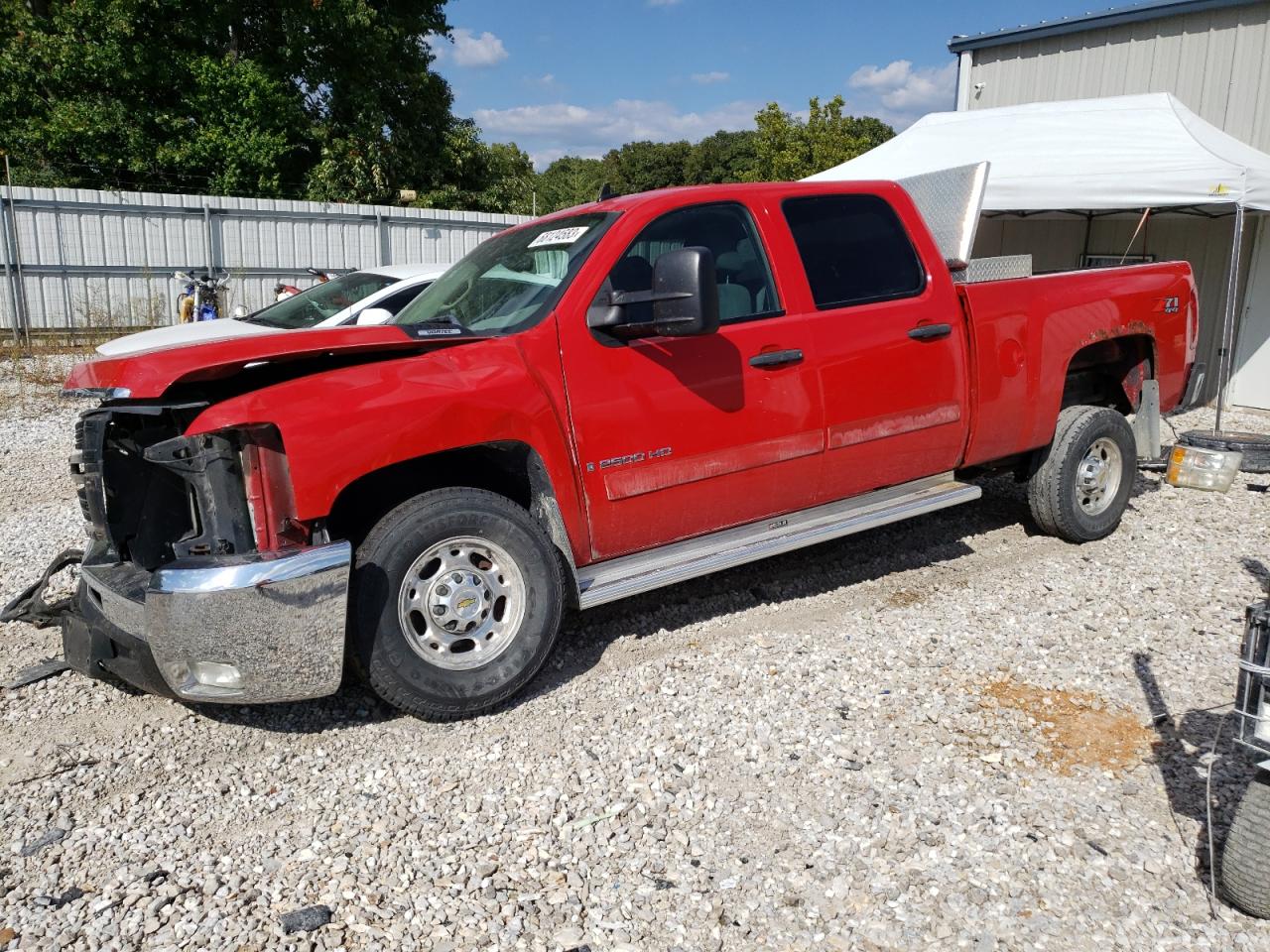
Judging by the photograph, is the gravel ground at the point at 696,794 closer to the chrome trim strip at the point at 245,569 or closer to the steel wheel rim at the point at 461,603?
the steel wheel rim at the point at 461,603

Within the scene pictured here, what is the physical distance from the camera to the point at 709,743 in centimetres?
362

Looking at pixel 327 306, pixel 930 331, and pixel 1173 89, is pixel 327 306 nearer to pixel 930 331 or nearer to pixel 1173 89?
pixel 930 331

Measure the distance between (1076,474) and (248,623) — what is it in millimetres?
4669

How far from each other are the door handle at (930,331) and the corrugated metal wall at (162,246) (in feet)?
39.2

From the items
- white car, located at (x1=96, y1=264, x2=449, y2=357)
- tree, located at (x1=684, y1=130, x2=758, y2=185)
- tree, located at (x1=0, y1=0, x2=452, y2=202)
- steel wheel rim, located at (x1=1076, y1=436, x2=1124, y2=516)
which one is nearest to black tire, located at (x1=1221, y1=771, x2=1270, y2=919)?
steel wheel rim, located at (x1=1076, y1=436, x2=1124, y2=516)

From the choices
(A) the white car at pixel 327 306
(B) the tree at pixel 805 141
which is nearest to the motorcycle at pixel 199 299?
(A) the white car at pixel 327 306

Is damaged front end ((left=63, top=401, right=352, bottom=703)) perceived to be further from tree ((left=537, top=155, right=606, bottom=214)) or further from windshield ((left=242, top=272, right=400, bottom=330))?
tree ((left=537, top=155, right=606, bottom=214))

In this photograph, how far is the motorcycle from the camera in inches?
535

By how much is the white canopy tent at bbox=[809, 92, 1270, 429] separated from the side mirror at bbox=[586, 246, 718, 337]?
206 inches

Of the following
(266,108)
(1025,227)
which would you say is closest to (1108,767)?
(1025,227)

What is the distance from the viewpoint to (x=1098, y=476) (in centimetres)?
598

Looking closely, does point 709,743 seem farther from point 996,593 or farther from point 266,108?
point 266,108

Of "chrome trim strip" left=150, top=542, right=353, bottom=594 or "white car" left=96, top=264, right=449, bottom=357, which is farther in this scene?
"white car" left=96, top=264, right=449, bottom=357

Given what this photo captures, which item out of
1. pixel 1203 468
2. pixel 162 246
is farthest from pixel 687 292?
pixel 162 246
